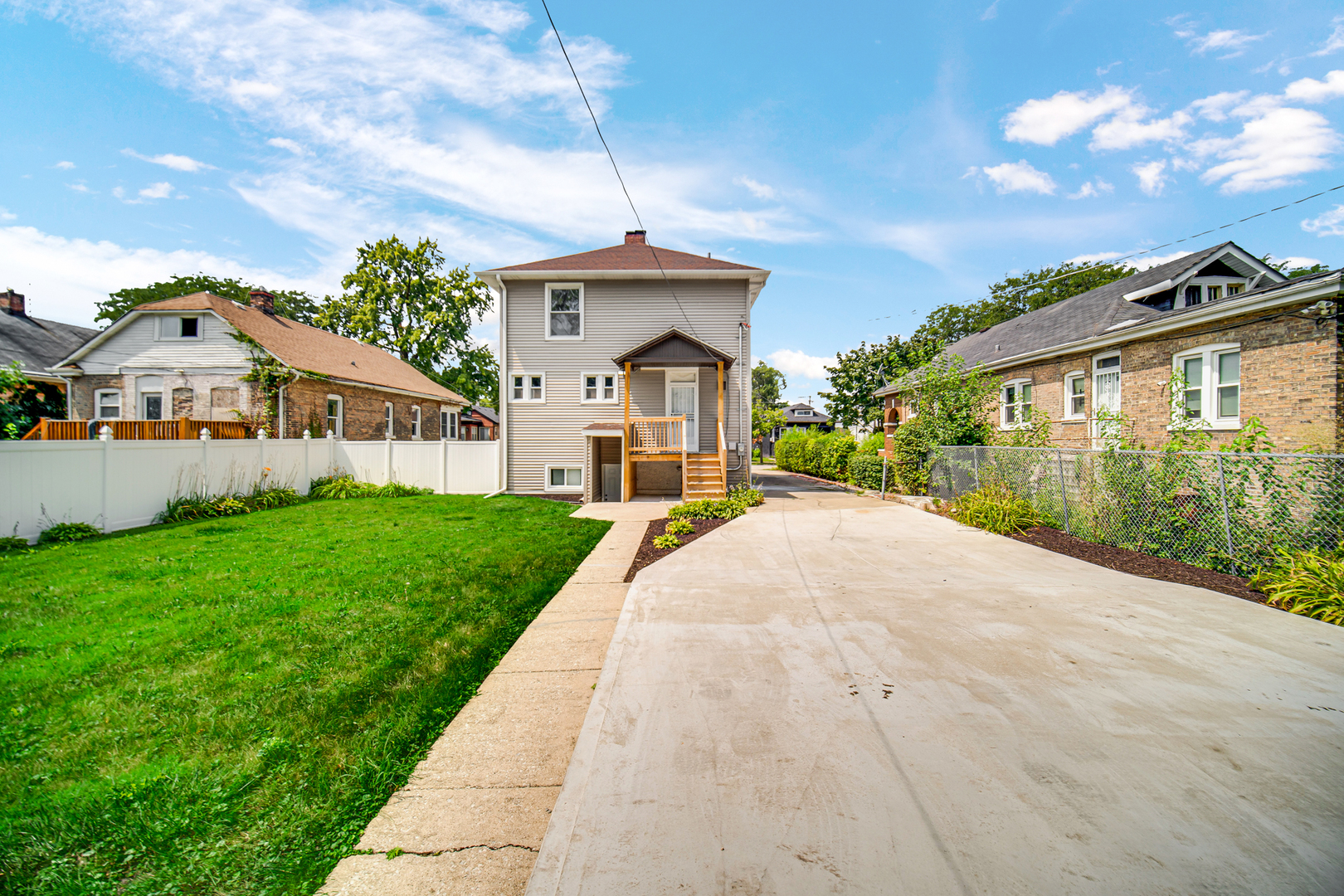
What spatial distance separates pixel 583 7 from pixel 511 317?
10.1 metres

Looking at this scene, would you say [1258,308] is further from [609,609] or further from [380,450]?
[380,450]

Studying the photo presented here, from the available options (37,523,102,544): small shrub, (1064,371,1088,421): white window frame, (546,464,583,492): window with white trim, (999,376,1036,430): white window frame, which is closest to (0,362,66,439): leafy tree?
(37,523,102,544): small shrub

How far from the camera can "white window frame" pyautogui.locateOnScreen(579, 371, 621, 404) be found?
1584 cm

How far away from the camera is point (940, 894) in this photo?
6.46 ft

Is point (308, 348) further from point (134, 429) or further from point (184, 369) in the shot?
point (134, 429)

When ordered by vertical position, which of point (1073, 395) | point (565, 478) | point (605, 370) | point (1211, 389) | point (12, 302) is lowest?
point (565, 478)

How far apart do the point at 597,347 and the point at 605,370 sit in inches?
28.0

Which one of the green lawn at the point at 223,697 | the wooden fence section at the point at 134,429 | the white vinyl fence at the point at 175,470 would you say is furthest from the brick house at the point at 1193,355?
the wooden fence section at the point at 134,429

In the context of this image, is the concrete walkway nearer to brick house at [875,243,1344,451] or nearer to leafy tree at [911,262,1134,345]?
brick house at [875,243,1344,451]

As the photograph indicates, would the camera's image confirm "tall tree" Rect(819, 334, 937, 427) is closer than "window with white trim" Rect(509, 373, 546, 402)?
No

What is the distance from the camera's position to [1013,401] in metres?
17.5

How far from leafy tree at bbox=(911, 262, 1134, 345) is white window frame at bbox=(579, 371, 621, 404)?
28673 mm

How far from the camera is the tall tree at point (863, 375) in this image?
108 feet

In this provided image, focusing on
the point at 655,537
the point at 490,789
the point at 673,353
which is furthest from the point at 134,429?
the point at 490,789
